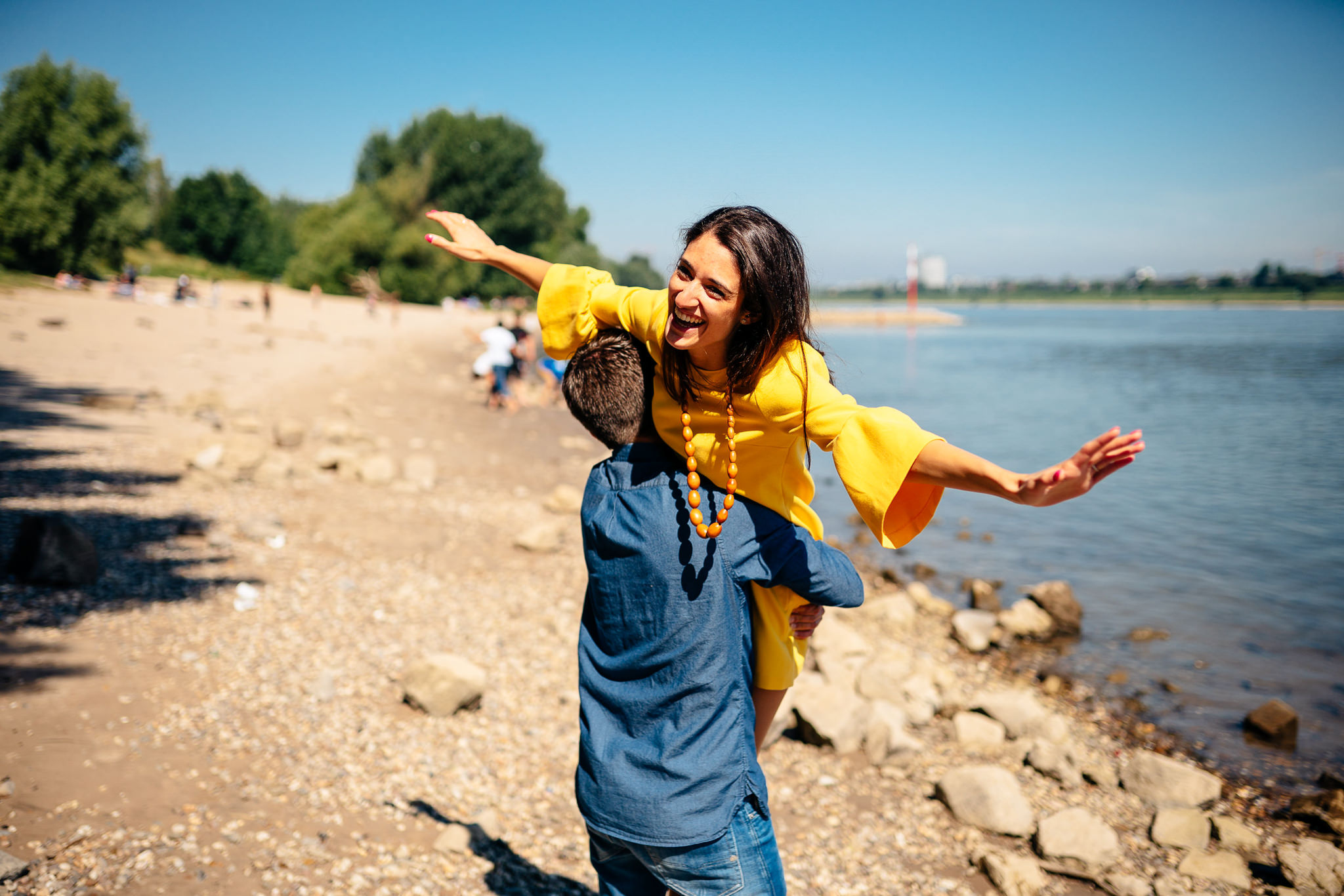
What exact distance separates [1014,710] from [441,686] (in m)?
4.09

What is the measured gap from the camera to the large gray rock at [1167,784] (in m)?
5.30

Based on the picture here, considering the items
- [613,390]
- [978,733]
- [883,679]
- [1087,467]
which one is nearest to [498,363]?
[883,679]

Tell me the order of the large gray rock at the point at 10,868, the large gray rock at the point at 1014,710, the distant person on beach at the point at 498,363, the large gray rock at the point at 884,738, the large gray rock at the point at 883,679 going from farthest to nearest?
the distant person on beach at the point at 498,363, the large gray rock at the point at 883,679, the large gray rock at the point at 1014,710, the large gray rock at the point at 884,738, the large gray rock at the point at 10,868

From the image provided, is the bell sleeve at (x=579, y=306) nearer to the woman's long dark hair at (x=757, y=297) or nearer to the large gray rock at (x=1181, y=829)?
the woman's long dark hair at (x=757, y=297)

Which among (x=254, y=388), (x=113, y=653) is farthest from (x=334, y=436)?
(x=113, y=653)

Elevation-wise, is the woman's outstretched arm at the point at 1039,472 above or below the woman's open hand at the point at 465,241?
below

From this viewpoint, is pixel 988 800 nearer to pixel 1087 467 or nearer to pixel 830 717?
pixel 830 717

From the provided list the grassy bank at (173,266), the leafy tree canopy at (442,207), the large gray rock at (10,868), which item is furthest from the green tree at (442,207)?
the large gray rock at (10,868)

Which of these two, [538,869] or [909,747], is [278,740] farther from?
[909,747]

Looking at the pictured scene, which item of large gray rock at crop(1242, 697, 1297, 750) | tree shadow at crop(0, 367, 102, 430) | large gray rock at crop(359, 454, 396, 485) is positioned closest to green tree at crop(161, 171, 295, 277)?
tree shadow at crop(0, 367, 102, 430)

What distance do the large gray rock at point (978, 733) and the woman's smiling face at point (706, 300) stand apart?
4.83 metres

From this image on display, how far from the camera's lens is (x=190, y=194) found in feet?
251

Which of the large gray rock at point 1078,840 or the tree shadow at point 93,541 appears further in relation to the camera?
the tree shadow at point 93,541

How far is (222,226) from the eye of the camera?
76.8m
